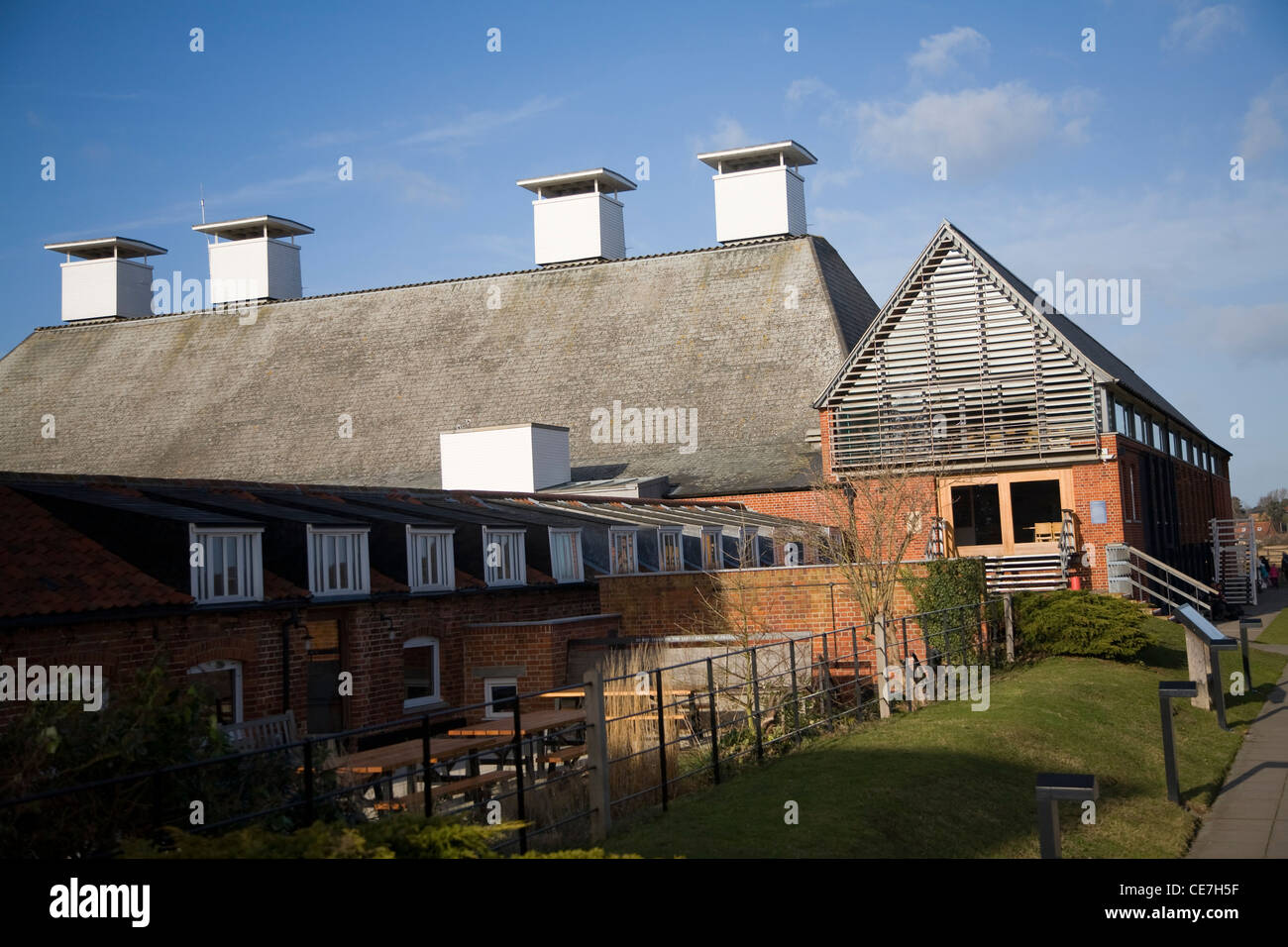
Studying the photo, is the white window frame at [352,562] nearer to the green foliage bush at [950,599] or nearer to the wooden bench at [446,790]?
the wooden bench at [446,790]

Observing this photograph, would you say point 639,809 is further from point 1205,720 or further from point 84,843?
point 1205,720

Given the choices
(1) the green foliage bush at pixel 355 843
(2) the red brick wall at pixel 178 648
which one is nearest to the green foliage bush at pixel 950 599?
(2) the red brick wall at pixel 178 648

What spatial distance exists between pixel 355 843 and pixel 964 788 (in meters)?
7.15

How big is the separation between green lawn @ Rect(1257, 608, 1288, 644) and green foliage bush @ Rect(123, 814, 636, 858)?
2461cm

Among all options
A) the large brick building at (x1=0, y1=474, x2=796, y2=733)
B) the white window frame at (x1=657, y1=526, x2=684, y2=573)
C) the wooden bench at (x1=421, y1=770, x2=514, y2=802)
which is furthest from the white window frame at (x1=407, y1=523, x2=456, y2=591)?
the wooden bench at (x1=421, y1=770, x2=514, y2=802)

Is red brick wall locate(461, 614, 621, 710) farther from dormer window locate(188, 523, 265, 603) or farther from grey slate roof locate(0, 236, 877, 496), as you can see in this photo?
grey slate roof locate(0, 236, 877, 496)

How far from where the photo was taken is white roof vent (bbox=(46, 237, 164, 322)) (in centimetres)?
5184

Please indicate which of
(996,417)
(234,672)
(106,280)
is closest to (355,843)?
(234,672)

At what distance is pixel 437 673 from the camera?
18672 mm

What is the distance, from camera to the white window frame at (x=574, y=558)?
21.8m
